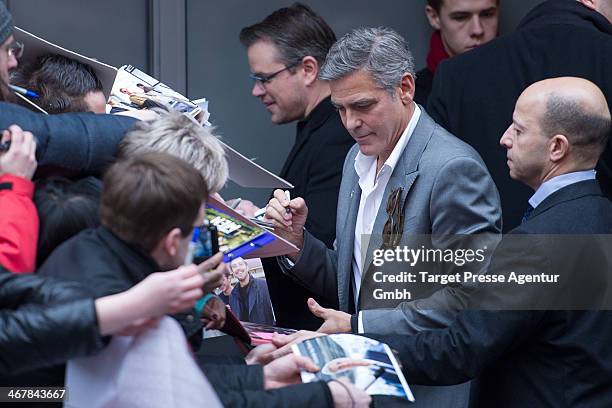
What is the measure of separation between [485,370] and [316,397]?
87 cm

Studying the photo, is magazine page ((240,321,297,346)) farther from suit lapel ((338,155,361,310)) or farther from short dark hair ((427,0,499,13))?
short dark hair ((427,0,499,13))

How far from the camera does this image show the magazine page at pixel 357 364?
7.80 ft

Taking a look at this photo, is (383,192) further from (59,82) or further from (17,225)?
(17,225)

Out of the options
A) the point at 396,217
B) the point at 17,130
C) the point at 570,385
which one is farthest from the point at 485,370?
the point at 17,130

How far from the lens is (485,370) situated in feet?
10.1

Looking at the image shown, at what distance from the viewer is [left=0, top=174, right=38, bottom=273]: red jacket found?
2.21 m

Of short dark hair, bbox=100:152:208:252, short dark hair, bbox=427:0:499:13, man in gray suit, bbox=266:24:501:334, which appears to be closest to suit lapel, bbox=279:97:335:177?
man in gray suit, bbox=266:24:501:334

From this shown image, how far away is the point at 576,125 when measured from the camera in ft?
9.91

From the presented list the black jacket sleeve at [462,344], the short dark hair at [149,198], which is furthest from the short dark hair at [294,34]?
the short dark hair at [149,198]

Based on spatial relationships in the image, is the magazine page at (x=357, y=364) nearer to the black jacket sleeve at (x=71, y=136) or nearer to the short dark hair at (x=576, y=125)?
the black jacket sleeve at (x=71, y=136)

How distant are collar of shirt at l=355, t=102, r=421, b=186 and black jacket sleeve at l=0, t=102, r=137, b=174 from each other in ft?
3.44

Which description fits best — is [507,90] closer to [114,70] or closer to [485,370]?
[485,370]

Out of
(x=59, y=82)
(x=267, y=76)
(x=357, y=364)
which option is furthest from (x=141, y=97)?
(x=267, y=76)

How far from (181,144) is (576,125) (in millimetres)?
1142
